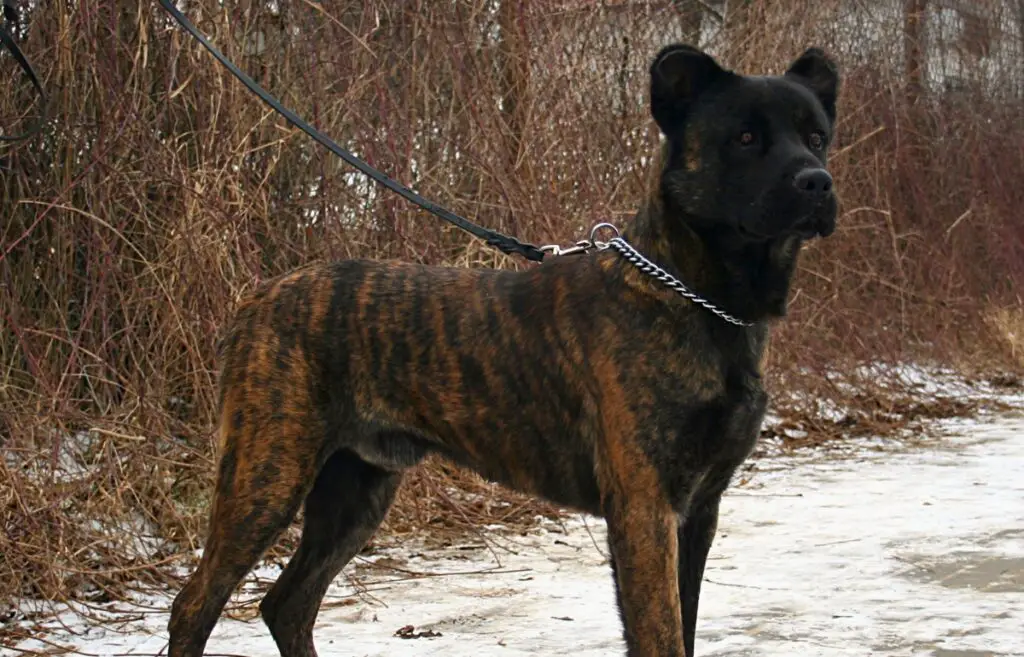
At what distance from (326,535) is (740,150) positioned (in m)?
1.67

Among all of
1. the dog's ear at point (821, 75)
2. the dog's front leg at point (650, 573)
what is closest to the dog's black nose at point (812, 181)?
the dog's ear at point (821, 75)

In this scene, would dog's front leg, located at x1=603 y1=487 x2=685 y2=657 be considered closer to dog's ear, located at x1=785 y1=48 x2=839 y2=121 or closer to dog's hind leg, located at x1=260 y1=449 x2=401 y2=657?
dog's hind leg, located at x1=260 y1=449 x2=401 y2=657

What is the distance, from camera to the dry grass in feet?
16.3

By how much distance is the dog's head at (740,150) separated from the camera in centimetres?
316

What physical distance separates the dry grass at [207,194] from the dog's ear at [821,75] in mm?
2536

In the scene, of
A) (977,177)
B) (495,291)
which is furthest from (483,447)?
(977,177)

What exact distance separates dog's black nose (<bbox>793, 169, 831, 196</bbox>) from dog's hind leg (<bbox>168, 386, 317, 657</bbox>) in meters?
1.48

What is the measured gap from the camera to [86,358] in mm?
5457

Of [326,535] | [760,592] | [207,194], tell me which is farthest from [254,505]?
[207,194]

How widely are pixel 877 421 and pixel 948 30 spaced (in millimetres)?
5188

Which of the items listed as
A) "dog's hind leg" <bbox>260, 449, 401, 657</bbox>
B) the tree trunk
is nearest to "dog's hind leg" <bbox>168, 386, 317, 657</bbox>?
"dog's hind leg" <bbox>260, 449, 401, 657</bbox>

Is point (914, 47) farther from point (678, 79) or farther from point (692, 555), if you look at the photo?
point (692, 555)

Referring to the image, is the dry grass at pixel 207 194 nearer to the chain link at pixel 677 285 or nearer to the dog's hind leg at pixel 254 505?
the dog's hind leg at pixel 254 505

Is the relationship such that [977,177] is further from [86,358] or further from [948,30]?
[86,358]
